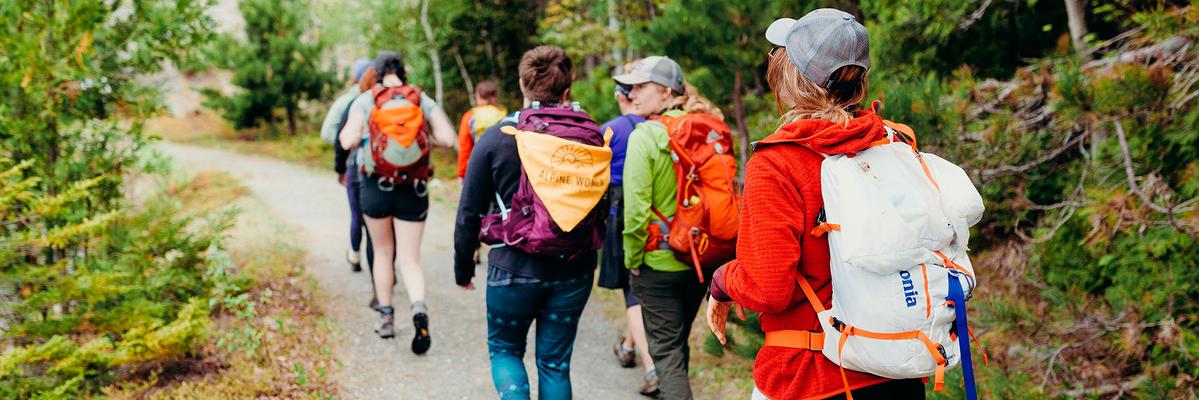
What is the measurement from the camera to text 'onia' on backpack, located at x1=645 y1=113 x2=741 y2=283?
11.7ft

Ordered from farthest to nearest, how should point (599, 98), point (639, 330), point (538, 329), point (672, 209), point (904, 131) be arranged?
point (599, 98) → point (639, 330) → point (672, 209) → point (538, 329) → point (904, 131)

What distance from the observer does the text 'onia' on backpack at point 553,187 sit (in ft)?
9.95

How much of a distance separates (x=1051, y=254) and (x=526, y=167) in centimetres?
429

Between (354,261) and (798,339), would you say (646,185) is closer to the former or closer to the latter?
(798,339)

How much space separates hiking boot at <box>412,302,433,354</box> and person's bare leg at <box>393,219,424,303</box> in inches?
2.2

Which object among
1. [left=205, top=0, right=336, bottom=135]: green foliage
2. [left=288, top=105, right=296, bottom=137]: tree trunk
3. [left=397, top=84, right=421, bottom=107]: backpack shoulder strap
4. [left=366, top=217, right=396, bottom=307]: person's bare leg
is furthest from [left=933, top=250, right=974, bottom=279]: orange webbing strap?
[left=288, top=105, right=296, bottom=137]: tree trunk

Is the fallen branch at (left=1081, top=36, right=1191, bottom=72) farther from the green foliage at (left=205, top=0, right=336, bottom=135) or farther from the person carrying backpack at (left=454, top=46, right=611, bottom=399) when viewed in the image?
the green foliage at (left=205, top=0, right=336, bottom=135)

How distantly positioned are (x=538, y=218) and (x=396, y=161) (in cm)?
188

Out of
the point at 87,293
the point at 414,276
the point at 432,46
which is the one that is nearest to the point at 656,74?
the point at 414,276

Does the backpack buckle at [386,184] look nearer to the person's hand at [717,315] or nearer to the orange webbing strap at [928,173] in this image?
the person's hand at [717,315]

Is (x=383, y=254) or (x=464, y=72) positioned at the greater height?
(x=464, y=72)

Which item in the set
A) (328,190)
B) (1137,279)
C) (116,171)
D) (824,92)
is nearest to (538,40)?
(328,190)

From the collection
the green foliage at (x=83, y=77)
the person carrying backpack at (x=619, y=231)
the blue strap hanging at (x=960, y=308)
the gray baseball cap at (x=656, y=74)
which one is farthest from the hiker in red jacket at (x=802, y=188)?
the green foliage at (x=83, y=77)

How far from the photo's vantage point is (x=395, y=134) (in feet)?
15.2
